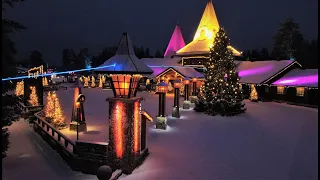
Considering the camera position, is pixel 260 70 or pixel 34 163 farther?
pixel 260 70

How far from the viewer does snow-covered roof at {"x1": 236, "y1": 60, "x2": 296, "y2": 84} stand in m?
28.1

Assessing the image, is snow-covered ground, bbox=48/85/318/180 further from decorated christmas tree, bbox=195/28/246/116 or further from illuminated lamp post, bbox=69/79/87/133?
decorated christmas tree, bbox=195/28/246/116

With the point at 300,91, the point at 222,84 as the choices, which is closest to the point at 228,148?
the point at 222,84

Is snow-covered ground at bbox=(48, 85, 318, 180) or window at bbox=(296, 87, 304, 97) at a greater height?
window at bbox=(296, 87, 304, 97)

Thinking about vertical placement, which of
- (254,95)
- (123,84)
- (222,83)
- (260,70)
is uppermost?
(260,70)

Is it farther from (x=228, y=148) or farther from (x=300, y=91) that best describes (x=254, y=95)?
(x=228, y=148)

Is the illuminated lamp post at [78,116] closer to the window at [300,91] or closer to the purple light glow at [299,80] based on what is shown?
the purple light glow at [299,80]

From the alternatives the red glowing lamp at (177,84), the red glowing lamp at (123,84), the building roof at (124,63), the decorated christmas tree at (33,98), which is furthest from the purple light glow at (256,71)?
the red glowing lamp at (123,84)

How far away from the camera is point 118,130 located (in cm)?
843

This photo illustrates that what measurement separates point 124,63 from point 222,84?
13181 mm

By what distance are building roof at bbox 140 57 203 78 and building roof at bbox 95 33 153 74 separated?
72.3 ft

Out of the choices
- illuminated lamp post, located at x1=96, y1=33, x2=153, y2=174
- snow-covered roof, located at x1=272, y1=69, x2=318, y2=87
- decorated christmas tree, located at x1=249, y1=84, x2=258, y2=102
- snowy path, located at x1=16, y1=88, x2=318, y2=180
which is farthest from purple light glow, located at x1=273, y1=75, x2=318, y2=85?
illuminated lamp post, located at x1=96, y1=33, x2=153, y2=174

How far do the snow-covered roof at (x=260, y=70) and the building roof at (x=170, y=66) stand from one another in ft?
18.5

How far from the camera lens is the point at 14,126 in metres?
15.9
